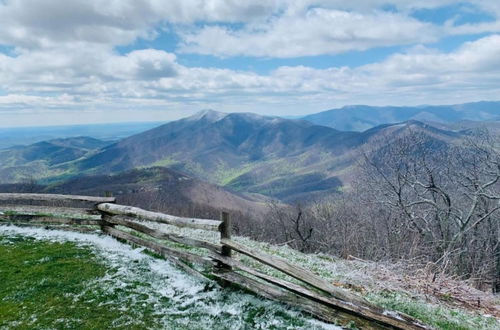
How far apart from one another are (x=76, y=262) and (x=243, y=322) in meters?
5.86

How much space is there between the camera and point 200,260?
29.8 feet

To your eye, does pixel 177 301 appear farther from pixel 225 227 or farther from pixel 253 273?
pixel 225 227

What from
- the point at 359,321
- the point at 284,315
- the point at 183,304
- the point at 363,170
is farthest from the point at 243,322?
the point at 363,170

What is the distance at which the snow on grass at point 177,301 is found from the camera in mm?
6992

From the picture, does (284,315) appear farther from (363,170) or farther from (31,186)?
(31,186)

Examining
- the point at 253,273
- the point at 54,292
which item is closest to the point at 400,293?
the point at 253,273

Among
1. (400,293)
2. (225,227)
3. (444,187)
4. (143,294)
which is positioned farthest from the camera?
(444,187)

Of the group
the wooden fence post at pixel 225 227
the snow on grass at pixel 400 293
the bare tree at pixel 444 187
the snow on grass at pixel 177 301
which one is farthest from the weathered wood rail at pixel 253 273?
the bare tree at pixel 444 187

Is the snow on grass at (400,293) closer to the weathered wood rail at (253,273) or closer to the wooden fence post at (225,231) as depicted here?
the weathered wood rail at (253,273)

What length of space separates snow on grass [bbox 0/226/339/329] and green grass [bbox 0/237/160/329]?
15 centimetres

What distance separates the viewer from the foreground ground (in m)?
7.02

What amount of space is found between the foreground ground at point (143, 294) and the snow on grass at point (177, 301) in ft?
0.07

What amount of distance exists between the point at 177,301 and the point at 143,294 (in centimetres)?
91

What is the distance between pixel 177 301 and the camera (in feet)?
26.0
